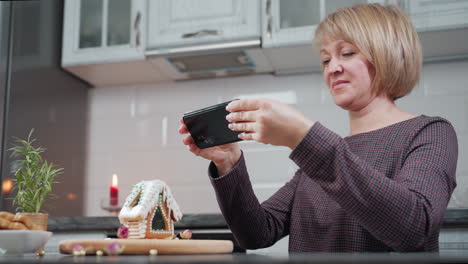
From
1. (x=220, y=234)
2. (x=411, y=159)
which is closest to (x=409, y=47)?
(x=411, y=159)

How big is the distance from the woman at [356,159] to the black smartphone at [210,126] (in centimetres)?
3

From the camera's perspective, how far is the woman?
0.82 metres

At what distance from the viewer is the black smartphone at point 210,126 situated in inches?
37.8

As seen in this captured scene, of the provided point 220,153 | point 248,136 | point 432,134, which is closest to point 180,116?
point 220,153

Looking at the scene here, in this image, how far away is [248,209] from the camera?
118cm

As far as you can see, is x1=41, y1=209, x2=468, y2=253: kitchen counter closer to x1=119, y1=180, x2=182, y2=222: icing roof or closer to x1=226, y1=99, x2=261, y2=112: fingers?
x1=119, y1=180, x2=182, y2=222: icing roof

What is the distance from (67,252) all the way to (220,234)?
4.01 ft

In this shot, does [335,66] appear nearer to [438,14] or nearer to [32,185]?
[32,185]

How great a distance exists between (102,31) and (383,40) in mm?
1715

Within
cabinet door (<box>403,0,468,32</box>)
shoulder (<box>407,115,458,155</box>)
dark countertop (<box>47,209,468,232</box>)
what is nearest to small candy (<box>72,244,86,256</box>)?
shoulder (<box>407,115,458,155</box>)

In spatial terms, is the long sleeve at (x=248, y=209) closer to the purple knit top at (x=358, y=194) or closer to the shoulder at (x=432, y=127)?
the purple knit top at (x=358, y=194)

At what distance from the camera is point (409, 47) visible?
1258 mm

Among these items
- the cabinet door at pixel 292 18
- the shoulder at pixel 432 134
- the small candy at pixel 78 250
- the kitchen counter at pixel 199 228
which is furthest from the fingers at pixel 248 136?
the cabinet door at pixel 292 18

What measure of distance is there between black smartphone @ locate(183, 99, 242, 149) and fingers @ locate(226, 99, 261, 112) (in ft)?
0.15
